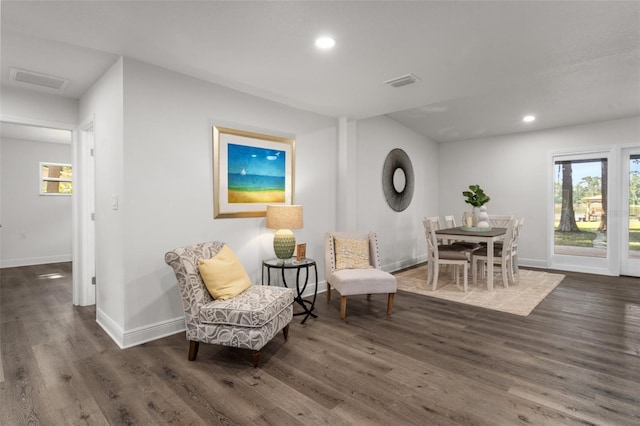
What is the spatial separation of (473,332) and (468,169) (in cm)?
466

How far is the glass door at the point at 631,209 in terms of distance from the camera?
5266mm

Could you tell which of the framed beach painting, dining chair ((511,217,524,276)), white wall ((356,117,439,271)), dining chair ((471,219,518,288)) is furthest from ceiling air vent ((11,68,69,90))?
dining chair ((511,217,524,276))

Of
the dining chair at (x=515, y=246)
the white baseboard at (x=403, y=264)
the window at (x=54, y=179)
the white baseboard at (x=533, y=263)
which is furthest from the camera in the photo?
the window at (x=54, y=179)

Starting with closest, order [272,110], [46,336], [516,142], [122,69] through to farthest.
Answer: [122,69], [46,336], [272,110], [516,142]

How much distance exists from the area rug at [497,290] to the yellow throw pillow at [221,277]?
2.63m

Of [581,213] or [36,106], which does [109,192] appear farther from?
[581,213]

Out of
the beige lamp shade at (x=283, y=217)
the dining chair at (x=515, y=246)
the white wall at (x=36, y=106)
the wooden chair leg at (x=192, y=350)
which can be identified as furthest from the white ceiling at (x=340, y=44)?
the wooden chair leg at (x=192, y=350)

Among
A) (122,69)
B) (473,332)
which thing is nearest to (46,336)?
(122,69)

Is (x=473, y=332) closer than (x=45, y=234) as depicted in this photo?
Yes

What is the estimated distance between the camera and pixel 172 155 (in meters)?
3.03

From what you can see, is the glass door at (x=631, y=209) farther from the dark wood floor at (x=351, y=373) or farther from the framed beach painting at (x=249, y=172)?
the framed beach painting at (x=249, y=172)

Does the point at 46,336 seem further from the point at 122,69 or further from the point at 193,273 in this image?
the point at 122,69

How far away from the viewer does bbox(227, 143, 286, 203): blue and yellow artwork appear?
347 centimetres

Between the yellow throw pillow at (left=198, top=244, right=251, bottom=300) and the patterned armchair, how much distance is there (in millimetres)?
57
